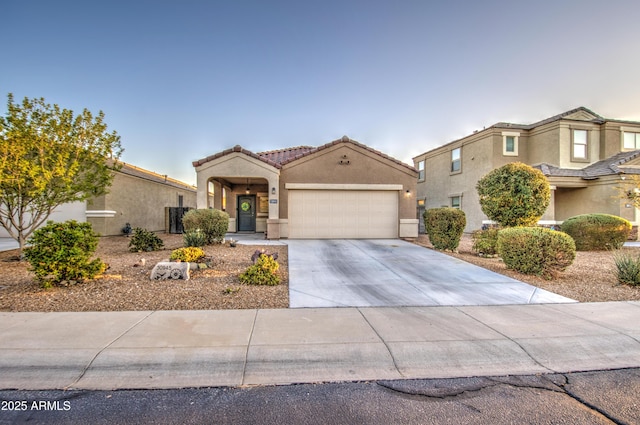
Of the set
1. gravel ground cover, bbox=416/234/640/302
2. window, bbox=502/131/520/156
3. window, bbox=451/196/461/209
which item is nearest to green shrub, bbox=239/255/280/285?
gravel ground cover, bbox=416/234/640/302

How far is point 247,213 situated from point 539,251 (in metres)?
14.9

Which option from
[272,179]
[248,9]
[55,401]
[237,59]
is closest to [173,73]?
[237,59]

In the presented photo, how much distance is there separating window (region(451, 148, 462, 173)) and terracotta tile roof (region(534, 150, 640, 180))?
A: 445cm

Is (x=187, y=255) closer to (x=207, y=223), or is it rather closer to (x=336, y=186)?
(x=207, y=223)

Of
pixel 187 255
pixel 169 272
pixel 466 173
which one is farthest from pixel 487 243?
pixel 466 173

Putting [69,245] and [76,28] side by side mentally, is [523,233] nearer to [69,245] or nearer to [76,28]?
[69,245]

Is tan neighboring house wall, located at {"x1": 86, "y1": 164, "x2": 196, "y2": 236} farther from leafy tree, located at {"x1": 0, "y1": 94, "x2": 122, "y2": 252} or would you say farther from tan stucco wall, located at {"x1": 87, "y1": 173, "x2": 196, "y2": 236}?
leafy tree, located at {"x1": 0, "y1": 94, "x2": 122, "y2": 252}

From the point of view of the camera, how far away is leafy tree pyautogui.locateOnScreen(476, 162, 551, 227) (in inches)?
392

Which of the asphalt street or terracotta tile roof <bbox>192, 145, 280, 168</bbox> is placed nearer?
the asphalt street

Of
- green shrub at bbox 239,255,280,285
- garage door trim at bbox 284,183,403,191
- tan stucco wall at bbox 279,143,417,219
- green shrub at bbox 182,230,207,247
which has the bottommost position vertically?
green shrub at bbox 239,255,280,285

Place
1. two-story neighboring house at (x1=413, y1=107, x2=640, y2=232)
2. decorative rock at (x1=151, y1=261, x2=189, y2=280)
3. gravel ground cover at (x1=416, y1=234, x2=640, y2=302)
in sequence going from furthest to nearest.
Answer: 1. two-story neighboring house at (x1=413, y1=107, x2=640, y2=232)
2. decorative rock at (x1=151, y1=261, x2=189, y2=280)
3. gravel ground cover at (x1=416, y1=234, x2=640, y2=302)

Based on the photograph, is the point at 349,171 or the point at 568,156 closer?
the point at 349,171

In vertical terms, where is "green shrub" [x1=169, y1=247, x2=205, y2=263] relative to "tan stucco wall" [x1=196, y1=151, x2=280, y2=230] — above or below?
below

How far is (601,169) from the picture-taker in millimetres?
16078
